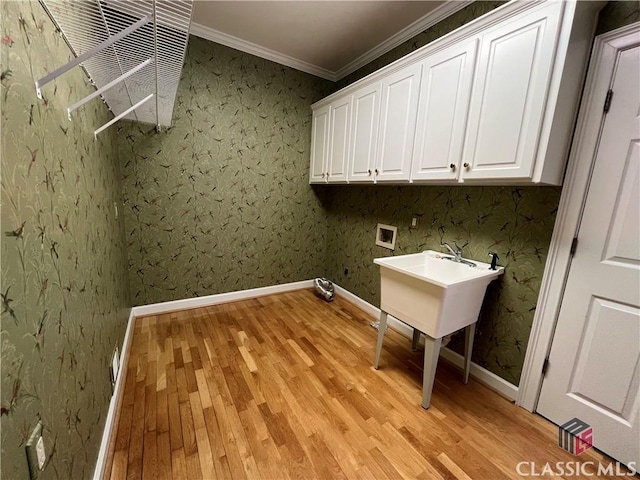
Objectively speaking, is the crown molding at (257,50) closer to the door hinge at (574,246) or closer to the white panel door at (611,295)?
the white panel door at (611,295)

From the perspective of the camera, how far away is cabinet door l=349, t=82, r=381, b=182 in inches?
89.8

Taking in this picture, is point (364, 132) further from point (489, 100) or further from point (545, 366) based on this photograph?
point (545, 366)

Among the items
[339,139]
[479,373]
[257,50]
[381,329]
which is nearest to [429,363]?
[381,329]

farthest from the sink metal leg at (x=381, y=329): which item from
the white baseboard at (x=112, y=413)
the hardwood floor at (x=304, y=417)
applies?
the white baseboard at (x=112, y=413)

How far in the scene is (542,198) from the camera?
159 centimetres

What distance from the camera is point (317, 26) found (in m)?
2.33

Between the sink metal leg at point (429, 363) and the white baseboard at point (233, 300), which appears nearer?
the white baseboard at point (233, 300)

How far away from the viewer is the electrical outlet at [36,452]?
25.1 inches

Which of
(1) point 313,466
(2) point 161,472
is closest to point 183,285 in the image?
(2) point 161,472

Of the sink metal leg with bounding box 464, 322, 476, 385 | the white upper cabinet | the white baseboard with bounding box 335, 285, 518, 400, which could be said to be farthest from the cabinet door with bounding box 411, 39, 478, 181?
the white baseboard with bounding box 335, 285, 518, 400

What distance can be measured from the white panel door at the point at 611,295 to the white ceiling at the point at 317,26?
4.71 feet

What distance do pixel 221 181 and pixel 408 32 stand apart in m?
2.30

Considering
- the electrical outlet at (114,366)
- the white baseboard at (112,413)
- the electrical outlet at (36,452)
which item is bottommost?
the white baseboard at (112,413)

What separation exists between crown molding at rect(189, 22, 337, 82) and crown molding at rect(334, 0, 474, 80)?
10.8 inches
